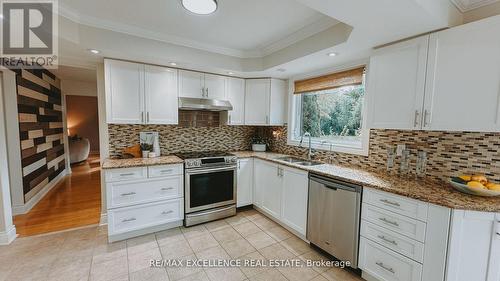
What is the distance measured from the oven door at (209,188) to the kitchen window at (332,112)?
1268 millimetres

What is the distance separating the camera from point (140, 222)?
8.55 ft

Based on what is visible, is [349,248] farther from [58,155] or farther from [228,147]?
[58,155]

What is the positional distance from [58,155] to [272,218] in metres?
5.24

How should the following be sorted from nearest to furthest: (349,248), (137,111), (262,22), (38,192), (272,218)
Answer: (349,248) < (262,22) < (137,111) < (272,218) < (38,192)

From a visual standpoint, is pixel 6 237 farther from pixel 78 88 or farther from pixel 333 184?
pixel 78 88

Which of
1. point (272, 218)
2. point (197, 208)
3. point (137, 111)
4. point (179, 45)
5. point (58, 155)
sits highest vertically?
point (179, 45)

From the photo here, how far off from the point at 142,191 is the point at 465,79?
3.38m

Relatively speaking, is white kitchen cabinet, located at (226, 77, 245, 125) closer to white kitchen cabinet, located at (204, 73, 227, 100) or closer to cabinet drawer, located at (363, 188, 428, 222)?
white kitchen cabinet, located at (204, 73, 227, 100)

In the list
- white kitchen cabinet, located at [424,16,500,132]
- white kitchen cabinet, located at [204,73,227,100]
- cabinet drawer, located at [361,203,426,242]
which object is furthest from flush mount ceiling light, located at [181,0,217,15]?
cabinet drawer, located at [361,203,426,242]

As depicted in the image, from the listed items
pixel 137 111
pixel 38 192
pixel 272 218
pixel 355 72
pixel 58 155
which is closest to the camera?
pixel 355 72

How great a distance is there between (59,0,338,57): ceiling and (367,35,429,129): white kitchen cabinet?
0.66m

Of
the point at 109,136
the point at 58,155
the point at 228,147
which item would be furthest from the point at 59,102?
the point at 228,147

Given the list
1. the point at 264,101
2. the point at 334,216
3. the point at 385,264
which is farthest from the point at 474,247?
the point at 264,101

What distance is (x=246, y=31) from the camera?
95.5 inches
